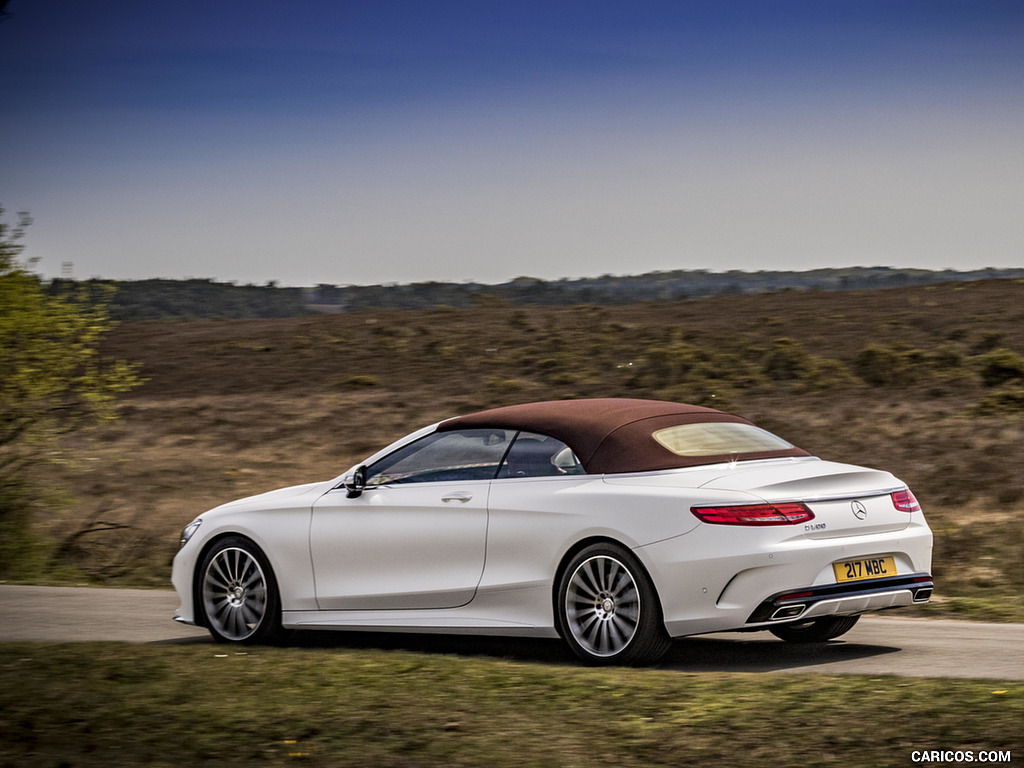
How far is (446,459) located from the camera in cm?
895

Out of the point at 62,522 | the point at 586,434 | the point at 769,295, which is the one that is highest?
the point at 769,295

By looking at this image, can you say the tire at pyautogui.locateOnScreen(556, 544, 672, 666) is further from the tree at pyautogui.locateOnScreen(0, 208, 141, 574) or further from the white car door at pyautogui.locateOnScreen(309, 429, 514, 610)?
the tree at pyautogui.locateOnScreen(0, 208, 141, 574)

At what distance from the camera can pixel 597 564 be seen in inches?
311

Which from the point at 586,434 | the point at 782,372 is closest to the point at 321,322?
the point at 782,372

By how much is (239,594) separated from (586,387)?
21324mm

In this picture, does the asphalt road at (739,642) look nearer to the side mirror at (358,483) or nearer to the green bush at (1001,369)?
the side mirror at (358,483)

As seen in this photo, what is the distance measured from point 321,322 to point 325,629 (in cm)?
3708

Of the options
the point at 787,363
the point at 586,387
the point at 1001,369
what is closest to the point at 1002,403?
the point at 1001,369

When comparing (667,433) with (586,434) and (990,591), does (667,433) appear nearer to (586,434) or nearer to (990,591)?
(586,434)

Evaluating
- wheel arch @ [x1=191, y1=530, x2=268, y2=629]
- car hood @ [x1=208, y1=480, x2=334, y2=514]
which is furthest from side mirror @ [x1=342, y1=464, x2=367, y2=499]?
wheel arch @ [x1=191, y1=530, x2=268, y2=629]

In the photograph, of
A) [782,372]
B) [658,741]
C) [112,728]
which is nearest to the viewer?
[658,741]

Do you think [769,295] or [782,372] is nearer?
[782,372]

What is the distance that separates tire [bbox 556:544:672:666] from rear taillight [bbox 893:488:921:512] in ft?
5.34

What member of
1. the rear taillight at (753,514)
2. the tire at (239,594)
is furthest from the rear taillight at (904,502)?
the tire at (239,594)
